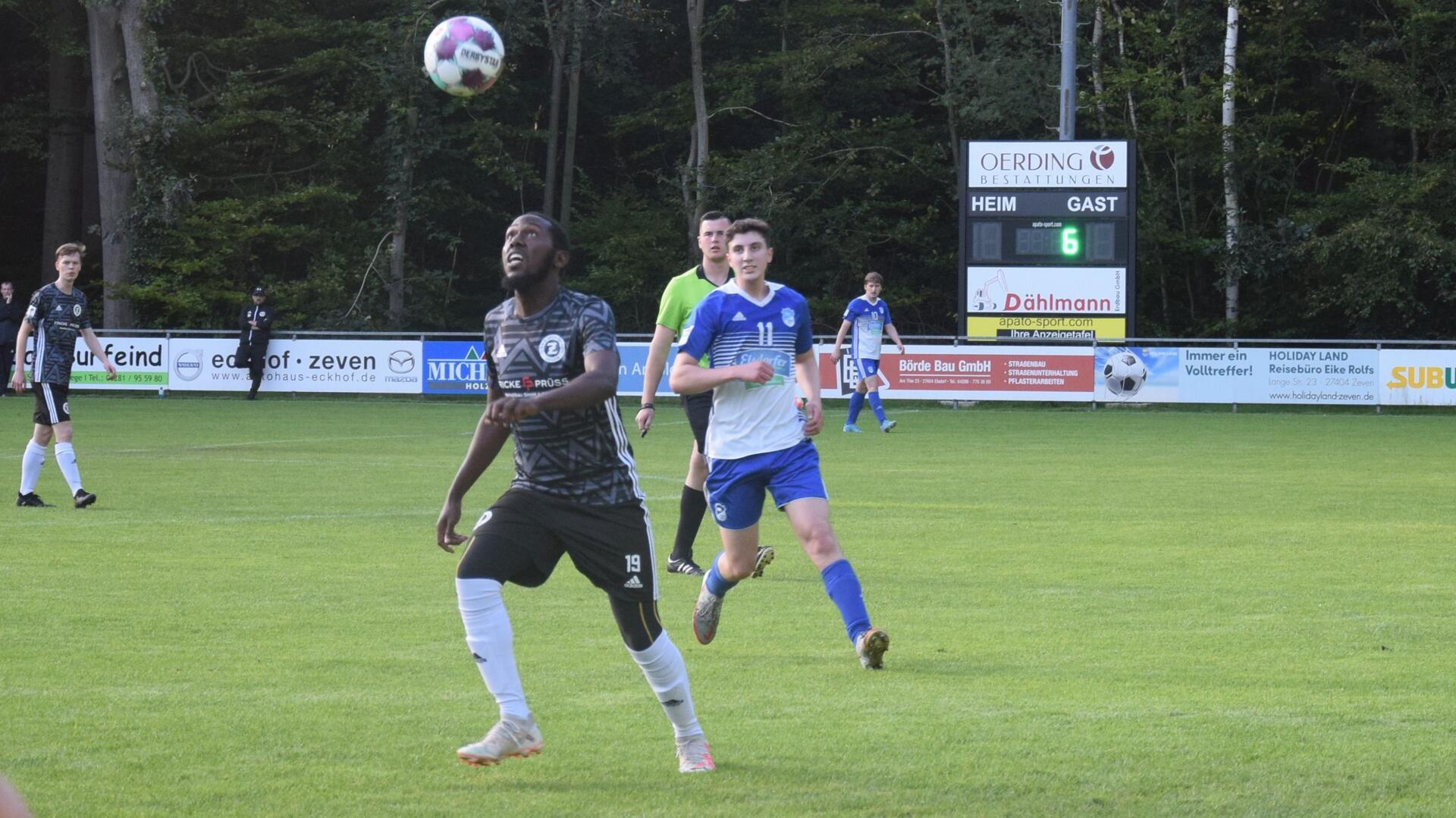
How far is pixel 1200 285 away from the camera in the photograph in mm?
40688

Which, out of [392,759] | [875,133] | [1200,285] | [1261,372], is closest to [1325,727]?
[392,759]

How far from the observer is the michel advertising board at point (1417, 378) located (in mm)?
30688

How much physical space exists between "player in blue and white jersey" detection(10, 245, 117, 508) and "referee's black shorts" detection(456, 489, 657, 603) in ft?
30.7

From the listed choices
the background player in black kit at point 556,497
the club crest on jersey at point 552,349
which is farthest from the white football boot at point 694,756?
the club crest on jersey at point 552,349

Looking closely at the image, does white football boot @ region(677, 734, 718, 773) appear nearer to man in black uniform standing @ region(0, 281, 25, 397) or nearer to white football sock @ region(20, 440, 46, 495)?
white football sock @ region(20, 440, 46, 495)

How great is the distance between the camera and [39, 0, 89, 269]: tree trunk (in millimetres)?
45062

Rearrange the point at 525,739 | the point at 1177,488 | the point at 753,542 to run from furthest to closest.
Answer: the point at 1177,488, the point at 753,542, the point at 525,739

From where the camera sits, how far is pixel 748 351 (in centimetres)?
812

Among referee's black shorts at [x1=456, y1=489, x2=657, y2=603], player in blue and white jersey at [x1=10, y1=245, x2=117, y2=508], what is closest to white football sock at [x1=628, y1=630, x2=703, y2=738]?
referee's black shorts at [x1=456, y1=489, x2=657, y2=603]

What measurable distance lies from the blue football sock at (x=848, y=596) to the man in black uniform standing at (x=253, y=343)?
27.6 meters

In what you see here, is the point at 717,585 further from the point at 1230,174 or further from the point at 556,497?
the point at 1230,174

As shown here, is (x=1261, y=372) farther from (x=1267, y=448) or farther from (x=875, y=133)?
(x=875, y=133)

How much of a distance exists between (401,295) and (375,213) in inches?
108

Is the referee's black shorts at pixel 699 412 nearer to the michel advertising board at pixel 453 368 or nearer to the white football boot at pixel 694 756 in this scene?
the white football boot at pixel 694 756
